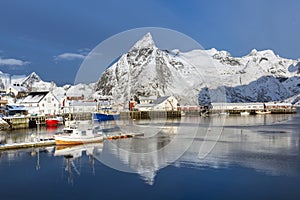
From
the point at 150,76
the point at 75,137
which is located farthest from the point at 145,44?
the point at 75,137

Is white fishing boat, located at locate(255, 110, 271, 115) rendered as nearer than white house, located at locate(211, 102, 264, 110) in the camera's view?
Yes

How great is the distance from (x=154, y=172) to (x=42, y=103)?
42675mm

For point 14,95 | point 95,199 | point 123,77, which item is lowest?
point 95,199

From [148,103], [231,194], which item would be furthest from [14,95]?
[231,194]

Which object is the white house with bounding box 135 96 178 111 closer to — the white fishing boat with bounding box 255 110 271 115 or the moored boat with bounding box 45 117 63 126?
the white fishing boat with bounding box 255 110 271 115

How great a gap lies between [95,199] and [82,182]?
9.28ft

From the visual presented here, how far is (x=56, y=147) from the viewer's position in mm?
25531

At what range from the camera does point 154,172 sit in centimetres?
1719

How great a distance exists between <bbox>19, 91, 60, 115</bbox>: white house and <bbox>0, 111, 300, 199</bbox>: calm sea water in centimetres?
3131

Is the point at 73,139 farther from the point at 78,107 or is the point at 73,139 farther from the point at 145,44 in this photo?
the point at 145,44

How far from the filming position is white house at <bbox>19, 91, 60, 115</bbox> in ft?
179

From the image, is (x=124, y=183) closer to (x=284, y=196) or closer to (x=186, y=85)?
(x=284, y=196)

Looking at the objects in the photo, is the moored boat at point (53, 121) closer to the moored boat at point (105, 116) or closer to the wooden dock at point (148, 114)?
the moored boat at point (105, 116)

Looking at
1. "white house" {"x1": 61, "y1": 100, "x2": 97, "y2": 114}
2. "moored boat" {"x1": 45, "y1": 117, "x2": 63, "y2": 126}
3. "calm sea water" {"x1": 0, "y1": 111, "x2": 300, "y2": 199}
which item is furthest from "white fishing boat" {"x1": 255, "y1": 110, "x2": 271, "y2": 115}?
"calm sea water" {"x1": 0, "y1": 111, "x2": 300, "y2": 199}
